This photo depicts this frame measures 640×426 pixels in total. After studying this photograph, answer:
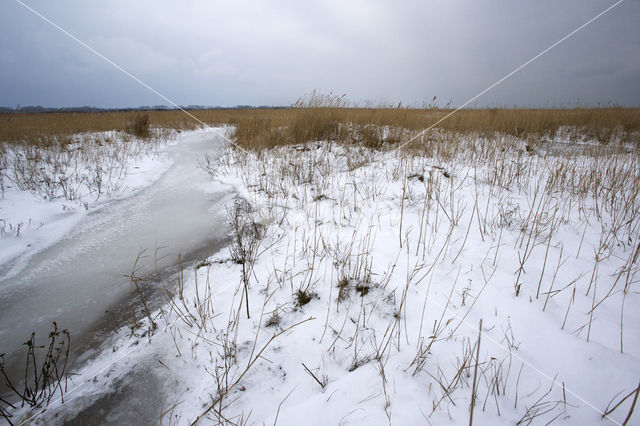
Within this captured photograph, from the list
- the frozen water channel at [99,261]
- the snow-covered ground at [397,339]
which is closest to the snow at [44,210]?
the frozen water channel at [99,261]

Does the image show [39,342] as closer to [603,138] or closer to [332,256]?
[332,256]

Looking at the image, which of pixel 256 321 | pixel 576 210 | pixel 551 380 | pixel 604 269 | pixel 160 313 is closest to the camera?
pixel 551 380

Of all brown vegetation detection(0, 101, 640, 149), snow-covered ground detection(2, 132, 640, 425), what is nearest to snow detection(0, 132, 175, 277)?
snow-covered ground detection(2, 132, 640, 425)

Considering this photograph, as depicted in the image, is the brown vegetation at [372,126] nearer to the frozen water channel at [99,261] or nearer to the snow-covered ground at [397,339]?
the frozen water channel at [99,261]

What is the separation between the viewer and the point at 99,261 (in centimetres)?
228

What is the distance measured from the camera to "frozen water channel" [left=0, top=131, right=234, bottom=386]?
161cm

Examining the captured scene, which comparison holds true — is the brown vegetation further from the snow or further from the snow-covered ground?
the snow-covered ground

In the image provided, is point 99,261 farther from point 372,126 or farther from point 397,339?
point 372,126

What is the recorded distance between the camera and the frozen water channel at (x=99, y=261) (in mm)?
1614

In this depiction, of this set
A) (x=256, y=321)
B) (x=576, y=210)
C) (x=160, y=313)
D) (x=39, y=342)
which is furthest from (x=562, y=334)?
(x=39, y=342)

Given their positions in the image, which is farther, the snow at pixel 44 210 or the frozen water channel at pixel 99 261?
→ the snow at pixel 44 210

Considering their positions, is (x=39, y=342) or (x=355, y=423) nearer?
(x=355, y=423)

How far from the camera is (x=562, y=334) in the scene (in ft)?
4.16

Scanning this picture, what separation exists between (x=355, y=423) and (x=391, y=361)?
33cm
